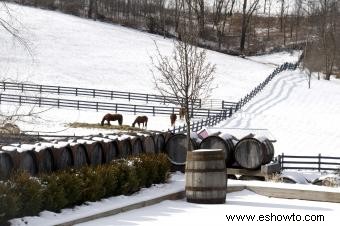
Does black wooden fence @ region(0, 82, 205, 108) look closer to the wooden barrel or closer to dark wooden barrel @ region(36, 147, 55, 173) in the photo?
the wooden barrel

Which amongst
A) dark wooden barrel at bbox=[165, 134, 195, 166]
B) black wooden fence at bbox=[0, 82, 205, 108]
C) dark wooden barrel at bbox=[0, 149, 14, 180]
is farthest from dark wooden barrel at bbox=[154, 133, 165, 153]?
black wooden fence at bbox=[0, 82, 205, 108]

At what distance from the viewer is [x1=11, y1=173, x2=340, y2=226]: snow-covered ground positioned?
1090 centimetres

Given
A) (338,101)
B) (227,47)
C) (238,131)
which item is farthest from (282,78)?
(238,131)

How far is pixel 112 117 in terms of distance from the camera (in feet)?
123

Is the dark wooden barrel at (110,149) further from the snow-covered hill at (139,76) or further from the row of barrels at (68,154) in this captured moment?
the snow-covered hill at (139,76)

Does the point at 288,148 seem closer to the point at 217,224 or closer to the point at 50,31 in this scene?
the point at 217,224

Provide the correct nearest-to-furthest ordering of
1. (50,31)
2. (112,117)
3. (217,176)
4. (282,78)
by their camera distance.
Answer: (217,176)
(112,117)
(282,78)
(50,31)

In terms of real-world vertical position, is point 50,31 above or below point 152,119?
above

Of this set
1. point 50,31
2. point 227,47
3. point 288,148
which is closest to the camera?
point 288,148

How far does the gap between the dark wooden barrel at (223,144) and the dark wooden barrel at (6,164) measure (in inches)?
302

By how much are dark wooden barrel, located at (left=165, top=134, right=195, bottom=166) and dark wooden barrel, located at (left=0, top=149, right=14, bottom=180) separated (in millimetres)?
6743

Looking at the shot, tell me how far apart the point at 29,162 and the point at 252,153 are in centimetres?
756

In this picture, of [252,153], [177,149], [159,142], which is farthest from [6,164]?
[252,153]

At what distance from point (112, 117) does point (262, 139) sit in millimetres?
19908
